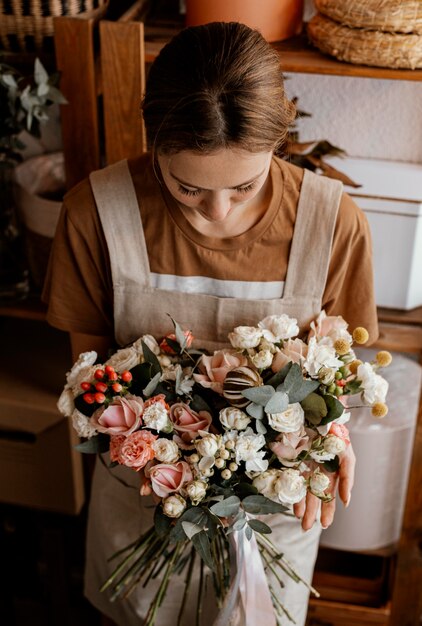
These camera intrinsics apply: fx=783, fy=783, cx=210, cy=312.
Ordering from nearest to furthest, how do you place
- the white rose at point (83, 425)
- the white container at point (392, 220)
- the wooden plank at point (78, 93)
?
the white rose at point (83, 425)
the wooden plank at point (78, 93)
the white container at point (392, 220)

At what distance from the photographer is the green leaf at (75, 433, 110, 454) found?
125cm

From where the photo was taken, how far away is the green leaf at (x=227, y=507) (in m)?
1.17

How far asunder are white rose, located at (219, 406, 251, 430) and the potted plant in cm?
73

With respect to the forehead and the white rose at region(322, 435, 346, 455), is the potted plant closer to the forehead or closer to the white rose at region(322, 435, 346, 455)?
the forehead

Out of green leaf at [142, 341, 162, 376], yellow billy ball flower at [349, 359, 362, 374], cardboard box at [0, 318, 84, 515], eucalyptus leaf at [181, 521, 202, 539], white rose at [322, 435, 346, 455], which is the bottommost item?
cardboard box at [0, 318, 84, 515]

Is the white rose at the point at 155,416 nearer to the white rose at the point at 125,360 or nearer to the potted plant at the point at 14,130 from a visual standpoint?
the white rose at the point at 125,360

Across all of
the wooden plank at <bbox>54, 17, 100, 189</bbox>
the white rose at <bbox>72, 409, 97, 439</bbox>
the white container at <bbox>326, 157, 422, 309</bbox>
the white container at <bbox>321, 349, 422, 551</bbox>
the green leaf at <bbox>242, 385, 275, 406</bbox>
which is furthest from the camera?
the white container at <bbox>321, 349, 422, 551</bbox>

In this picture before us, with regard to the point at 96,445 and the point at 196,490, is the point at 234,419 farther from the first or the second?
the point at 96,445

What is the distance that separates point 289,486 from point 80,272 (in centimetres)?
58

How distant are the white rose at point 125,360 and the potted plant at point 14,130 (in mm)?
551

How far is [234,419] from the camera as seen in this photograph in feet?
3.79

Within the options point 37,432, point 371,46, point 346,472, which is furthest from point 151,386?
point 37,432

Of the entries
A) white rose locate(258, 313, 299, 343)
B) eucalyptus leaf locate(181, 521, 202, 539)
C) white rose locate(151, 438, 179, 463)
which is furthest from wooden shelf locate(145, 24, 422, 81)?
eucalyptus leaf locate(181, 521, 202, 539)

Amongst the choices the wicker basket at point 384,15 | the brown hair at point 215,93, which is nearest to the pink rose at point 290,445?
the brown hair at point 215,93
